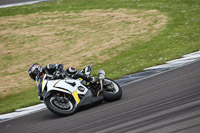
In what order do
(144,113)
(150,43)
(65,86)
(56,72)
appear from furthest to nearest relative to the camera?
1. (150,43)
2. (56,72)
3. (65,86)
4. (144,113)

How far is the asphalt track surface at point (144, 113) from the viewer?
5.32 m

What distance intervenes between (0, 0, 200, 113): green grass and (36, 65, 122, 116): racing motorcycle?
108 inches

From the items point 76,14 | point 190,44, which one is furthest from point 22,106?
point 76,14

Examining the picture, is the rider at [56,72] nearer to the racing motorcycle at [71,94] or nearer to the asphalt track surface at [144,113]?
the racing motorcycle at [71,94]

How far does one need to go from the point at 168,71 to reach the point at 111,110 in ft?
11.4

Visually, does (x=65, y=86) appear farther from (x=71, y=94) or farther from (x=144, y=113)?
(x=144, y=113)

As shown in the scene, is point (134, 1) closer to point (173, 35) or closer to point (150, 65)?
point (173, 35)

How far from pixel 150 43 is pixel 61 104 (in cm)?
882

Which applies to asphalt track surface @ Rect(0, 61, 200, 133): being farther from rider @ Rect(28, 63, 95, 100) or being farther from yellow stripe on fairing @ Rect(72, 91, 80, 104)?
rider @ Rect(28, 63, 95, 100)

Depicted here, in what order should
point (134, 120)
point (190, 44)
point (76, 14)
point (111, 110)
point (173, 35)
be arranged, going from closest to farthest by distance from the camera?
point (134, 120), point (111, 110), point (190, 44), point (173, 35), point (76, 14)

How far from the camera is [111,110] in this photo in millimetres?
7227

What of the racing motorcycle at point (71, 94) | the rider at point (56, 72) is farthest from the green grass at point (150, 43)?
the racing motorcycle at point (71, 94)

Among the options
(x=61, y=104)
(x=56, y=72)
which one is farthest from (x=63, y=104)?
(x=56, y=72)

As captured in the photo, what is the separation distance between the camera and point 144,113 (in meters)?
6.19
